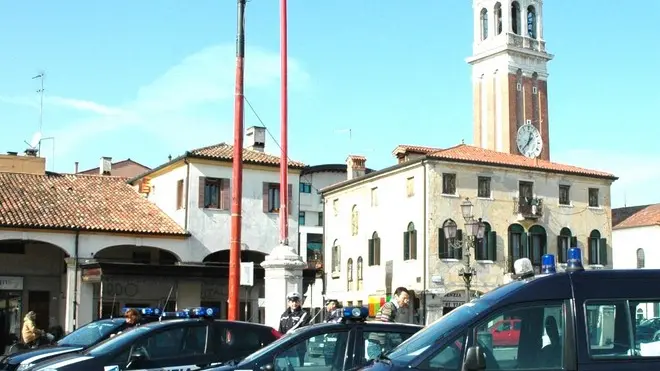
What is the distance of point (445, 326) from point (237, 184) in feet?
39.2

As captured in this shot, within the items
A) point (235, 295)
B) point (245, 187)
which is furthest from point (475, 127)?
point (235, 295)

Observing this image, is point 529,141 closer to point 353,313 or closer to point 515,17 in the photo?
point 515,17

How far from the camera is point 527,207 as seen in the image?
48.1 metres

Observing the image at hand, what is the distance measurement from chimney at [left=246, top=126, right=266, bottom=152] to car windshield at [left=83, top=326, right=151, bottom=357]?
1332 inches

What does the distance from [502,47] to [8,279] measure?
48.1 metres

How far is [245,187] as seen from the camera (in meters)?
39.2

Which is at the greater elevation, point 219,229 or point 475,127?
point 475,127

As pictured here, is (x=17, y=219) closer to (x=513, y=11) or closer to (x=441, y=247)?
(x=441, y=247)

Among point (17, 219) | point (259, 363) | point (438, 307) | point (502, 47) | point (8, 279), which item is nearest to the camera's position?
point (259, 363)

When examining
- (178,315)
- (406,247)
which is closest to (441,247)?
(406,247)

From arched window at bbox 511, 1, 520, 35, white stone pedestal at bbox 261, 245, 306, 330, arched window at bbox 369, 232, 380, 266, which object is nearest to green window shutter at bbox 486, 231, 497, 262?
arched window at bbox 369, 232, 380, 266

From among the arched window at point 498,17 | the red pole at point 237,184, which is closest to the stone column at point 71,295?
the red pole at point 237,184

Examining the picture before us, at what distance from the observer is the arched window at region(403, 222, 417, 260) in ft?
153

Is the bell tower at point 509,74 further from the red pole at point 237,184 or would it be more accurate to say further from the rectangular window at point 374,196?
the red pole at point 237,184
